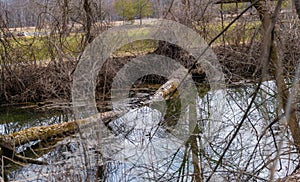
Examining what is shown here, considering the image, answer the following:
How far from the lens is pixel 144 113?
18.0 feet

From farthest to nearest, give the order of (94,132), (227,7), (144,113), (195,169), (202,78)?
(202,78) < (227,7) < (144,113) < (94,132) < (195,169)

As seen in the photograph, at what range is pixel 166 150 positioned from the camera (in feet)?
14.0

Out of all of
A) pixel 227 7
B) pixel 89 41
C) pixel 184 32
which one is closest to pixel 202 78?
pixel 184 32

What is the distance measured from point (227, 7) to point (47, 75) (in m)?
3.73

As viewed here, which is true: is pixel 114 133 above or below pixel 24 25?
below

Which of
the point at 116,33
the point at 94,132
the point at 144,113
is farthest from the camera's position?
the point at 116,33

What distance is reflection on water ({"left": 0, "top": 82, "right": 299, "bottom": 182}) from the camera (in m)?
3.35

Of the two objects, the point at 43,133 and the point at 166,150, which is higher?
the point at 166,150

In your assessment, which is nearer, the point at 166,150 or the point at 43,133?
the point at 166,150

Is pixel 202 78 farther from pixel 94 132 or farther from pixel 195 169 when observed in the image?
pixel 195 169

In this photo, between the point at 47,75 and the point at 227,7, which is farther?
the point at 47,75

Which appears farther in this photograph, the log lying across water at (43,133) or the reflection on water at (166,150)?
the log lying across water at (43,133)

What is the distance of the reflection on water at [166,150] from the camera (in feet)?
11.0

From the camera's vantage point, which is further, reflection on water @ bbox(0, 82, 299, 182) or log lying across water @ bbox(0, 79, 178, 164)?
log lying across water @ bbox(0, 79, 178, 164)
